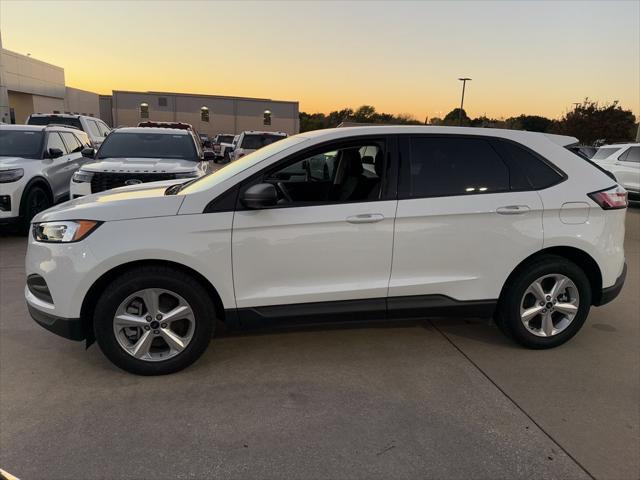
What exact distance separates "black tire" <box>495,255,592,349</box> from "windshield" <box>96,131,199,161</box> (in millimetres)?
5892

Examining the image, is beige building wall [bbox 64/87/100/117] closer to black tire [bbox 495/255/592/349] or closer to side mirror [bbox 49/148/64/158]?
side mirror [bbox 49/148/64/158]

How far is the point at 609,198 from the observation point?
3896 mm

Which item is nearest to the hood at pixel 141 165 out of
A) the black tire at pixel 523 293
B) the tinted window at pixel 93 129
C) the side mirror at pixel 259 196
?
the side mirror at pixel 259 196

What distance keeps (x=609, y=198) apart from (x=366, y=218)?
2.04m

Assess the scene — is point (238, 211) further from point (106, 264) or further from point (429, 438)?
point (429, 438)

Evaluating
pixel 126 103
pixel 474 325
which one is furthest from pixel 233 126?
pixel 474 325

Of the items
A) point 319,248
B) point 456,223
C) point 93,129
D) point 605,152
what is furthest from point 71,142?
point 605,152

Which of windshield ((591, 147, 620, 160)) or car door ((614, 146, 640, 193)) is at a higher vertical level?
windshield ((591, 147, 620, 160))

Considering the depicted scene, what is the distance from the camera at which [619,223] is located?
397 cm

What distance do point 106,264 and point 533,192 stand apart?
126 inches

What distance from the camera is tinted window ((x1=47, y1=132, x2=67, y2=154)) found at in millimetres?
8711

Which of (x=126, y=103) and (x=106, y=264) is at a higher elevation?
(x=126, y=103)

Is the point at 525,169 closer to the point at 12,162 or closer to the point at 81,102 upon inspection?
the point at 12,162

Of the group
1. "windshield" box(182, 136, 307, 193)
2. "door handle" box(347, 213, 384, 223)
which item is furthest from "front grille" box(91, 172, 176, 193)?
"door handle" box(347, 213, 384, 223)
